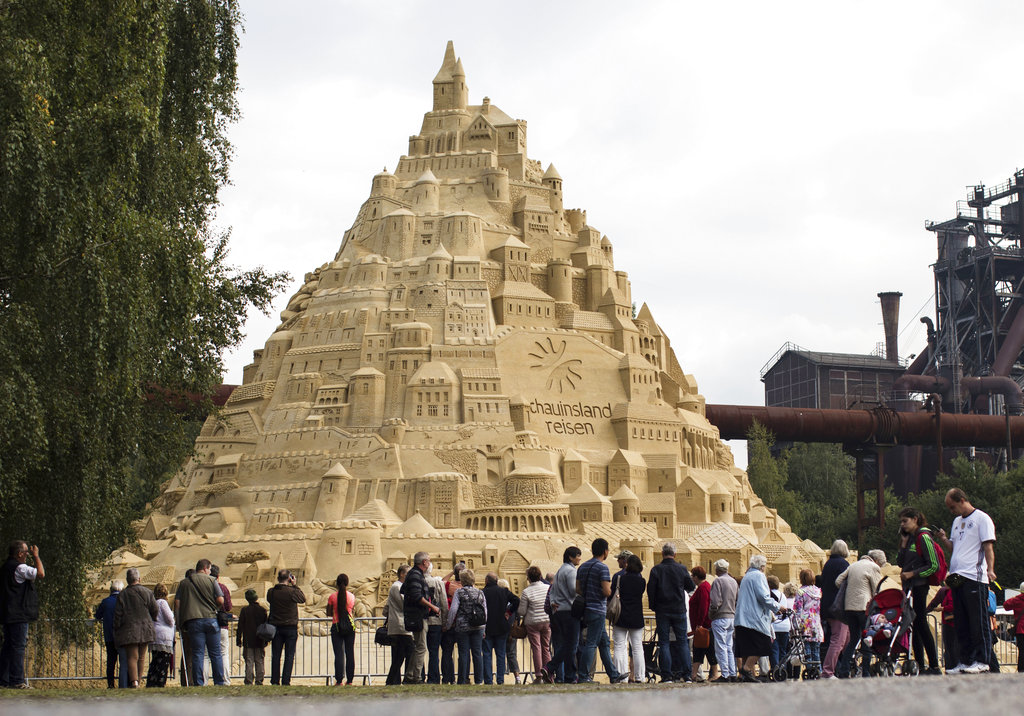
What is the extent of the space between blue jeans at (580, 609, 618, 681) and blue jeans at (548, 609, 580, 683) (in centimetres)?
19

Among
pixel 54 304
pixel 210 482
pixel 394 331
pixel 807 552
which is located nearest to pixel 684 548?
pixel 807 552

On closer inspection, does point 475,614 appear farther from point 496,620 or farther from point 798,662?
point 798,662

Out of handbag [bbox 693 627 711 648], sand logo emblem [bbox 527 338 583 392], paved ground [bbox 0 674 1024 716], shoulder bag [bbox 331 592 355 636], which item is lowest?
handbag [bbox 693 627 711 648]

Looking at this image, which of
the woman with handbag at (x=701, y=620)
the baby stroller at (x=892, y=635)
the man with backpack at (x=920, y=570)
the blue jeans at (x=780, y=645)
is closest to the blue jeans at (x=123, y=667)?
the woman with handbag at (x=701, y=620)

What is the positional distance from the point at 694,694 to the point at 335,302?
69153 mm

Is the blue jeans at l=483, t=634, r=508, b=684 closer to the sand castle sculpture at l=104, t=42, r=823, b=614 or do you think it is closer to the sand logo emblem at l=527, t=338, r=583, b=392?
the sand castle sculpture at l=104, t=42, r=823, b=614

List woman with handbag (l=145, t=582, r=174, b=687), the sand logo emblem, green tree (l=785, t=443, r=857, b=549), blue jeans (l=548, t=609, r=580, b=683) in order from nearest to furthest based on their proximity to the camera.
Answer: woman with handbag (l=145, t=582, r=174, b=687), blue jeans (l=548, t=609, r=580, b=683), the sand logo emblem, green tree (l=785, t=443, r=857, b=549)

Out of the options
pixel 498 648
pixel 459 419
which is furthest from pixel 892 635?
pixel 459 419

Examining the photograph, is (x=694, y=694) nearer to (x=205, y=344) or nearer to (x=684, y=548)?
(x=205, y=344)

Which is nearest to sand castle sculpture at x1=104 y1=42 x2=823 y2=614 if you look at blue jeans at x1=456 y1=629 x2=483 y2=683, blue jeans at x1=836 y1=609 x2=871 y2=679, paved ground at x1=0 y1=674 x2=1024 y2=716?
blue jeans at x1=456 y1=629 x2=483 y2=683

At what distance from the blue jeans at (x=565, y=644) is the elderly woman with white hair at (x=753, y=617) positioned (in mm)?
2770

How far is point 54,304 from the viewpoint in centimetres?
2350

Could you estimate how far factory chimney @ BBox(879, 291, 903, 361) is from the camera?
363 feet

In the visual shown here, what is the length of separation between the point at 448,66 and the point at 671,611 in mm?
72442
